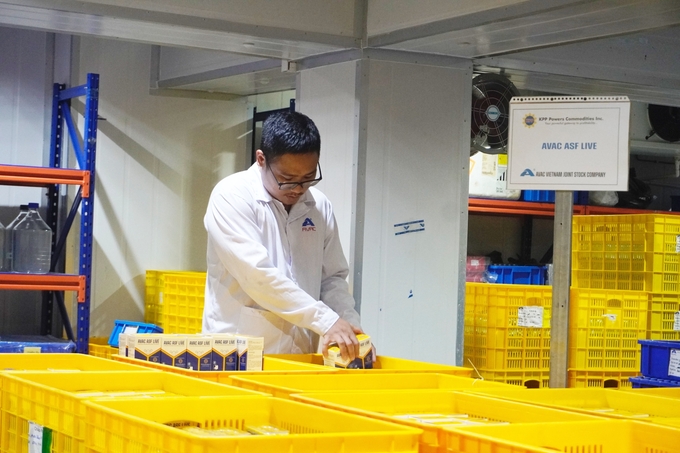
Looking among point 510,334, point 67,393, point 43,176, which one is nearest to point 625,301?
point 510,334

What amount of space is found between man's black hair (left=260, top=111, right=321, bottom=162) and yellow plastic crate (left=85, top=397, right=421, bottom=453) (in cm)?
163

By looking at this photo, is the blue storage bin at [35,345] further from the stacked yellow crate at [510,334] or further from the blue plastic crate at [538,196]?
the blue plastic crate at [538,196]

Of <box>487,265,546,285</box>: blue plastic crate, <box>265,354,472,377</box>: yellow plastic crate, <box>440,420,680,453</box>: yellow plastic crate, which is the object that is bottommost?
<box>265,354,472,377</box>: yellow plastic crate

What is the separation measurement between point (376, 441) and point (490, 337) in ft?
14.4

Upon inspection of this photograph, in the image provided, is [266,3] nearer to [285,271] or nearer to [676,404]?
[285,271]

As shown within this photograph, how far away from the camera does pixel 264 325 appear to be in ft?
11.2

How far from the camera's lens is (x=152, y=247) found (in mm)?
6988

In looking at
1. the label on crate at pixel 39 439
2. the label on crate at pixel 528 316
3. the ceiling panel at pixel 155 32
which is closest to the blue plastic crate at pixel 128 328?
the ceiling panel at pixel 155 32

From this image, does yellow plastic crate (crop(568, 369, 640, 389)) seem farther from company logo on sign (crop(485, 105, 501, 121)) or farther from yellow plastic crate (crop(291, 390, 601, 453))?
yellow plastic crate (crop(291, 390, 601, 453))

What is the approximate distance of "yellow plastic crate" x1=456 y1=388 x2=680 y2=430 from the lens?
2150 millimetres

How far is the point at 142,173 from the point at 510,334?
2.97m

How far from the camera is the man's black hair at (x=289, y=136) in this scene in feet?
11.0

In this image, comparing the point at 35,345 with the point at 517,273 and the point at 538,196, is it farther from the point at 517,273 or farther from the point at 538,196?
the point at 538,196

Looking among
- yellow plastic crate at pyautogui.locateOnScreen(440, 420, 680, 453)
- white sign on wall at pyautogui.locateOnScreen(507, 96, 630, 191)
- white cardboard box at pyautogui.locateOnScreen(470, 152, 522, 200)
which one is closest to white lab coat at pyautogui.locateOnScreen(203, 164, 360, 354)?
white sign on wall at pyautogui.locateOnScreen(507, 96, 630, 191)
